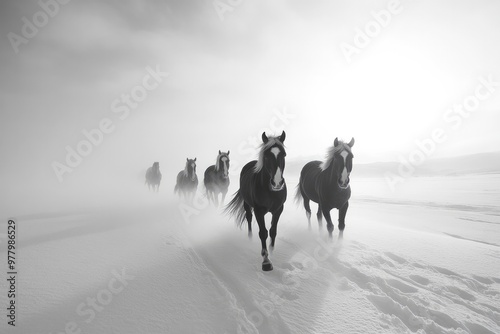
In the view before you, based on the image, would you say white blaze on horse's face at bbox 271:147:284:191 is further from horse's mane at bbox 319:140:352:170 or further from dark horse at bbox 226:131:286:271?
horse's mane at bbox 319:140:352:170

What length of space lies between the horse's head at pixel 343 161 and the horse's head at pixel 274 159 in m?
1.62

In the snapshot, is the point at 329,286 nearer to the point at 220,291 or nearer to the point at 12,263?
the point at 220,291

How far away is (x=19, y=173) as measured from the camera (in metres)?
59.3

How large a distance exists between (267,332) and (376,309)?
143 cm

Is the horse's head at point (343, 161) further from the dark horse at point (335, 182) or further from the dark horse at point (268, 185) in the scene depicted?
the dark horse at point (268, 185)

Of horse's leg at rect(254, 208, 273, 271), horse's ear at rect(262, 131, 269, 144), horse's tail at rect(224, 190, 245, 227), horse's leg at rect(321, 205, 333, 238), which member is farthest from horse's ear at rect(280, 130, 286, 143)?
horse's tail at rect(224, 190, 245, 227)

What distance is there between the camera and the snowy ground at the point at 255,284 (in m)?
2.46

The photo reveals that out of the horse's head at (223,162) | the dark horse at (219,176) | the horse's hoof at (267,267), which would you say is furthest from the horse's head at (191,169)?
the horse's hoof at (267,267)

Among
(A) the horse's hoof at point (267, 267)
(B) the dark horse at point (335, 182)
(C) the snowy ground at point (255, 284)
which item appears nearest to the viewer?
(C) the snowy ground at point (255, 284)

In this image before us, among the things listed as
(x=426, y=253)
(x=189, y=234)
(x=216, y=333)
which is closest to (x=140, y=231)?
(x=189, y=234)

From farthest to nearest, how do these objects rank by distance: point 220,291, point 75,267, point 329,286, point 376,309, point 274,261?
point 274,261 → point 75,267 → point 329,286 → point 220,291 → point 376,309

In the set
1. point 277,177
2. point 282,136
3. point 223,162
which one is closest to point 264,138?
point 282,136

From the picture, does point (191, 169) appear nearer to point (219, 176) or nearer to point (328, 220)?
point (219, 176)

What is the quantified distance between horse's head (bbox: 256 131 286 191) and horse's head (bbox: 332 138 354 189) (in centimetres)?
162
